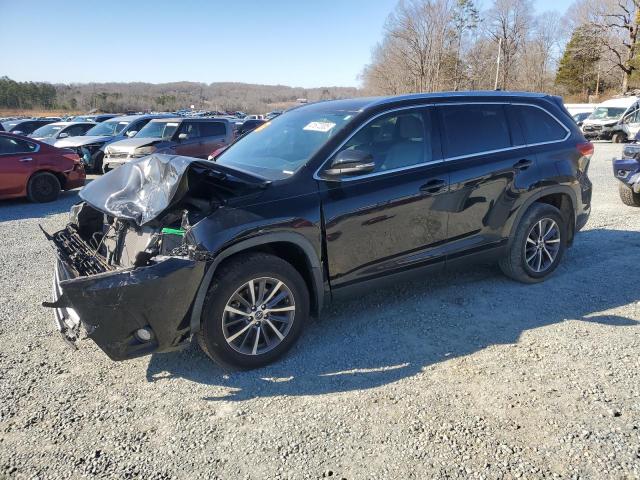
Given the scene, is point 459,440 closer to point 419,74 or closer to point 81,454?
point 81,454

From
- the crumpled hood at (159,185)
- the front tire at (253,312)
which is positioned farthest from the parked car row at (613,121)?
the crumpled hood at (159,185)

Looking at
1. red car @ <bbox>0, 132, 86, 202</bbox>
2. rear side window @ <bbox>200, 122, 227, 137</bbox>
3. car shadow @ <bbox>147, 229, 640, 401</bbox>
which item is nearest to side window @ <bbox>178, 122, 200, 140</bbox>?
rear side window @ <bbox>200, 122, 227, 137</bbox>

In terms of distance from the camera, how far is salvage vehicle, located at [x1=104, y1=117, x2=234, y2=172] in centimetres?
1211

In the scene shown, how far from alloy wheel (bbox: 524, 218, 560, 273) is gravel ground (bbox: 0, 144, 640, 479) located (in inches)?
13.9

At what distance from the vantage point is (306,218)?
3514 mm

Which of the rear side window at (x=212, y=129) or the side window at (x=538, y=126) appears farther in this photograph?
the rear side window at (x=212, y=129)

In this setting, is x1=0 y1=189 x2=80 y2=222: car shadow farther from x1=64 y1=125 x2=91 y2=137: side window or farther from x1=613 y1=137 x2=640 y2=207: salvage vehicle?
x1=613 y1=137 x2=640 y2=207: salvage vehicle

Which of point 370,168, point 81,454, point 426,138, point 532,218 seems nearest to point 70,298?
point 81,454

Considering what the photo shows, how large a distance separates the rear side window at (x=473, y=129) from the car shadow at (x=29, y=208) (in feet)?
26.0

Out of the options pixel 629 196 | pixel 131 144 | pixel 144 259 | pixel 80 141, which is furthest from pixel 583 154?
pixel 80 141

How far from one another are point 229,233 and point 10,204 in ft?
31.3

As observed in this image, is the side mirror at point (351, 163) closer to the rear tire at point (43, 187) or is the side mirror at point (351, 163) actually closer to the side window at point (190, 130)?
the rear tire at point (43, 187)

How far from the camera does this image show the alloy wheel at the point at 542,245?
191 inches

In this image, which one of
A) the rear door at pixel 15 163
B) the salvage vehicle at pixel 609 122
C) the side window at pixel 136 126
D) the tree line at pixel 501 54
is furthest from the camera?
the tree line at pixel 501 54
